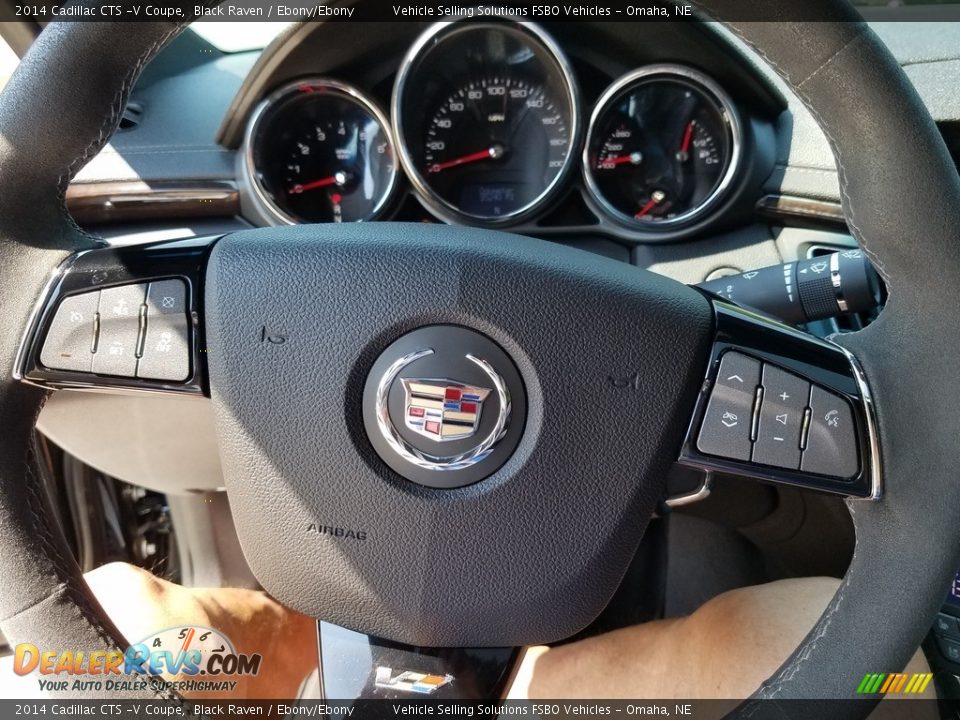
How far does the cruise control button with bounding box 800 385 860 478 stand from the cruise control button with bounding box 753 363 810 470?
10mm

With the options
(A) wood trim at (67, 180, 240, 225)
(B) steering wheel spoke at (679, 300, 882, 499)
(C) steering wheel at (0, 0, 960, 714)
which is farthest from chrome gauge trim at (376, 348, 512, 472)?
(A) wood trim at (67, 180, 240, 225)

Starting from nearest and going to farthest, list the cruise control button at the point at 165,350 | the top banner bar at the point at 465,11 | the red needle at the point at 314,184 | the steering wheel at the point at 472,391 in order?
the steering wheel at the point at 472,391
the cruise control button at the point at 165,350
the top banner bar at the point at 465,11
the red needle at the point at 314,184

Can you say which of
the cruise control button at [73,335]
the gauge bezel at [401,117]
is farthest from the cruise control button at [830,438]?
the gauge bezel at [401,117]

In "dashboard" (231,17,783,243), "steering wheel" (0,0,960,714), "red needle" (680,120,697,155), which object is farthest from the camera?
"red needle" (680,120,697,155)

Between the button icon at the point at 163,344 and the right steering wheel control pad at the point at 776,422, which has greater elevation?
the button icon at the point at 163,344

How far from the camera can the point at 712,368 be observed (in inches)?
34.0

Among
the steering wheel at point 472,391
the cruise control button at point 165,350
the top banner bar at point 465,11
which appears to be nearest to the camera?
the steering wheel at point 472,391

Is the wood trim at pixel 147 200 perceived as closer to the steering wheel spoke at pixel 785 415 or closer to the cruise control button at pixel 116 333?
the cruise control button at pixel 116 333

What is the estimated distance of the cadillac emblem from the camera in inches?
33.3

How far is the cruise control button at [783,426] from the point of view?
84 cm

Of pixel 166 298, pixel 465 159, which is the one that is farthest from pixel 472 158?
pixel 166 298

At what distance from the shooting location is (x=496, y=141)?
2021 millimetres

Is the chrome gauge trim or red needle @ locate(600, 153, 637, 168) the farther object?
red needle @ locate(600, 153, 637, 168)

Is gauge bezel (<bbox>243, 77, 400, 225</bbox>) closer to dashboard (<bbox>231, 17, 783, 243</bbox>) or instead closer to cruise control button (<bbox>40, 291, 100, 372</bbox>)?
dashboard (<bbox>231, 17, 783, 243</bbox>)
